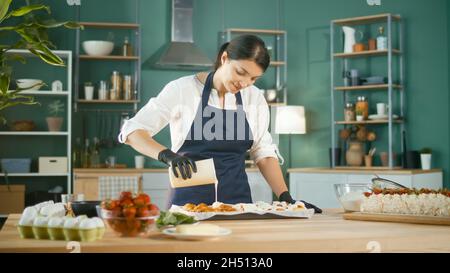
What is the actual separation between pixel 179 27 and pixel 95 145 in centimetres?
145

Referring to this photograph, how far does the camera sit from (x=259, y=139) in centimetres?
313

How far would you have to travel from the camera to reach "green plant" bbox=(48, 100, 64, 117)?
20.7ft

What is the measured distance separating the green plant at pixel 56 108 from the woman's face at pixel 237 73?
3.72 meters

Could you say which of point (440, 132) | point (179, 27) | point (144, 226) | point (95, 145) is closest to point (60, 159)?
point (95, 145)

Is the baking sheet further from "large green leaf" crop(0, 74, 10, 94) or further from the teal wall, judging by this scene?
the teal wall

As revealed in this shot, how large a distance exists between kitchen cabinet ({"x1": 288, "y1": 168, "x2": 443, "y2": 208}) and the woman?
2.82 m

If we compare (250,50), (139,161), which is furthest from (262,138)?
(139,161)

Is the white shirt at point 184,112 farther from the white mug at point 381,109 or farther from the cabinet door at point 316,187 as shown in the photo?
the white mug at point 381,109

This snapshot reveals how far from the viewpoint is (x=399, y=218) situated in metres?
2.32

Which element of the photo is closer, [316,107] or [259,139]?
[259,139]

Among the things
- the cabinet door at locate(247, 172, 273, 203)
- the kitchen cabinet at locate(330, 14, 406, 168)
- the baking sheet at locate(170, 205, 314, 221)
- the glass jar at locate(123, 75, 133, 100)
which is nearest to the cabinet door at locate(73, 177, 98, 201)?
the glass jar at locate(123, 75, 133, 100)
